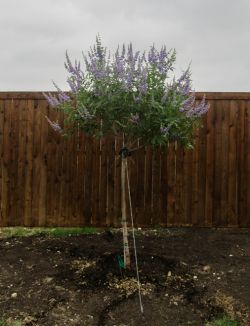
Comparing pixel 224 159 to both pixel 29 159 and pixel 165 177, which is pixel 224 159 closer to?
pixel 165 177

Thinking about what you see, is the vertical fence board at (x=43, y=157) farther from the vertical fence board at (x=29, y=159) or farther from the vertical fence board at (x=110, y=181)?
the vertical fence board at (x=110, y=181)

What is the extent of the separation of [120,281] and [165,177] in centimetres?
278

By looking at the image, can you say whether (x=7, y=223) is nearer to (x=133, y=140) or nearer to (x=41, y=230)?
(x=41, y=230)

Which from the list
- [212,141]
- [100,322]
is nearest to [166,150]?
[212,141]

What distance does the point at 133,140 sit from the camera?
5918 millimetres

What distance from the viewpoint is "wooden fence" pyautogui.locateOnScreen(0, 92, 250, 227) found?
7.97 meters

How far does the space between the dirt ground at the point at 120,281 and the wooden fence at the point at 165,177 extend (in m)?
0.89

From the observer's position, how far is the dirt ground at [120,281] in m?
4.91

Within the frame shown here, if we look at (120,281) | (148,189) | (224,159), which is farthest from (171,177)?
(120,281)

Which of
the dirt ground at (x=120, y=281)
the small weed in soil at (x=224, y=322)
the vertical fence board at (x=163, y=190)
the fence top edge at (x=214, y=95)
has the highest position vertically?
the fence top edge at (x=214, y=95)

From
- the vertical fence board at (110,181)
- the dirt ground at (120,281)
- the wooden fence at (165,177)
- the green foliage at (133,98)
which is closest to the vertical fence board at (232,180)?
the wooden fence at (165,177)

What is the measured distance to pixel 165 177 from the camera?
7.97 meters

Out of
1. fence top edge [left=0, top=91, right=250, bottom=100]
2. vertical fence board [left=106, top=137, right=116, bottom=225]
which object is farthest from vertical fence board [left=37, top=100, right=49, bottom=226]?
vertical fence board [left=106, top=137, right=116, bottom=225]

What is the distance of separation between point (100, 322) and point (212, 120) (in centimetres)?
417
